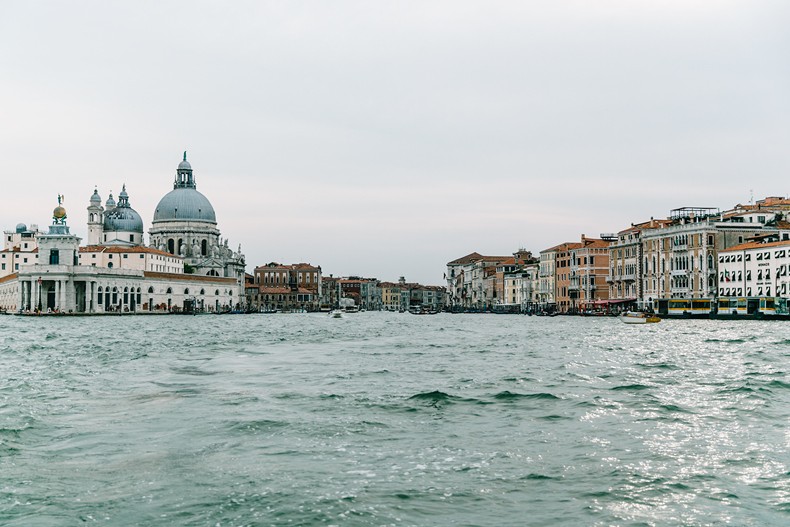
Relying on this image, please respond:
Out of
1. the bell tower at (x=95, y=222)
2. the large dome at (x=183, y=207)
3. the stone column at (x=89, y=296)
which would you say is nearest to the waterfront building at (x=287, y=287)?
the large dome at (x=183, y=207)

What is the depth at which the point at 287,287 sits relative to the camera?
436ft

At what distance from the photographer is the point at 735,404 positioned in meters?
12.2

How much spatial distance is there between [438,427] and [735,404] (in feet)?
16.4

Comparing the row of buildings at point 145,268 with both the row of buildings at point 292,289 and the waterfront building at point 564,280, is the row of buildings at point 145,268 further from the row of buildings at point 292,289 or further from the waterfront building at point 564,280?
the waterfront building at point 564,280

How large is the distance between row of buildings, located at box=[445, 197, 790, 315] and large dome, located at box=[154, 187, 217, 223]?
4723cm

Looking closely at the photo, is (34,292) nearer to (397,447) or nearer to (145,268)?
(145,268)

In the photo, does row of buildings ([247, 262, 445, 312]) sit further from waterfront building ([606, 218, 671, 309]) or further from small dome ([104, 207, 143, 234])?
waterfront building ([606, 218, 671, 309])

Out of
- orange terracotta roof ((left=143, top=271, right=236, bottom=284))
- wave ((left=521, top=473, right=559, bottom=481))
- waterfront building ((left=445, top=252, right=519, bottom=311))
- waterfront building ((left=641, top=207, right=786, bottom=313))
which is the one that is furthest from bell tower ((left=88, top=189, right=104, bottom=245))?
wave ((left=521, top=473, right=559, bottom=481))

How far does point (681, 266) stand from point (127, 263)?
6196cm

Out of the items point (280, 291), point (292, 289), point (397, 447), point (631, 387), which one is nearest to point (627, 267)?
point (631, 387)

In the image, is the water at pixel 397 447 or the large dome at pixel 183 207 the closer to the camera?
the water at pixel 397 447

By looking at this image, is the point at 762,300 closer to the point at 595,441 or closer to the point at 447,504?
the point at 595,441

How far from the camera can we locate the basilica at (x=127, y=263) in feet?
260

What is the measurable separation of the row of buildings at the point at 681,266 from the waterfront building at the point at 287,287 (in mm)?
45164
